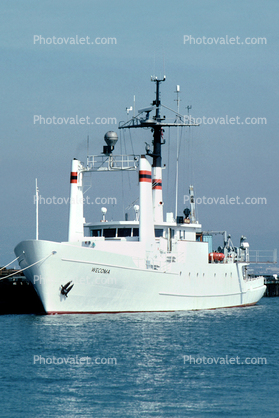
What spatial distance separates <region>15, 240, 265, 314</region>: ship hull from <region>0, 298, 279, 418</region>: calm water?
2.46 feet

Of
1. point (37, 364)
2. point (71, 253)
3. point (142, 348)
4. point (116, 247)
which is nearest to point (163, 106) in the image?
point (116, 247)

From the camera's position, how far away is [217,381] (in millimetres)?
18984

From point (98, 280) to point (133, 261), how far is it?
243 centimetres

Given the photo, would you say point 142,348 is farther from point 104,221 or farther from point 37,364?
point 104,221

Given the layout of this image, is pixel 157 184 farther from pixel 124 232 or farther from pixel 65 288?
pixel 65 288

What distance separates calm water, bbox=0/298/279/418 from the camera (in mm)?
16188

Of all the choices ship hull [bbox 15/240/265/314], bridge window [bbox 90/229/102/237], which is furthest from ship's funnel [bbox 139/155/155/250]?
bridge window [bbox 90/229/102/237]

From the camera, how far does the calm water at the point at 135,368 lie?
637 inches

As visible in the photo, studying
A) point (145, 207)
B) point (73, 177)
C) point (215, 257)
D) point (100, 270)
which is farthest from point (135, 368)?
point (215, 257)

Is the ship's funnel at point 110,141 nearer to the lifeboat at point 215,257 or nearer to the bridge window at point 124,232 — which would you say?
the bridge window at point 124,232

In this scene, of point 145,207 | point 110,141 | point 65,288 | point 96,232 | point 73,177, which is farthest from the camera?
point 96,232

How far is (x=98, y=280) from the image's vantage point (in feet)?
94.1

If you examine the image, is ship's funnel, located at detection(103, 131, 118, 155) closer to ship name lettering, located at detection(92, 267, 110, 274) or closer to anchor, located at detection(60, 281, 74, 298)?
ship name lettering, located at detection(92, 267, 110, 274)

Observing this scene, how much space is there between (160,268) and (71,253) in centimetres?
594
